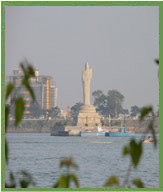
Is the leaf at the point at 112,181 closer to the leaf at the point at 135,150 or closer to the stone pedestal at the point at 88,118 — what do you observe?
the leaf at the point at 135,150

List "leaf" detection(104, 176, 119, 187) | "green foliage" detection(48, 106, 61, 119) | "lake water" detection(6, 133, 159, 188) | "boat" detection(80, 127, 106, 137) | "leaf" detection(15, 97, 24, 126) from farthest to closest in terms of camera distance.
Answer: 1. "green foliage" detection(48, 106, 61, 119)
2. "boat" detection(80, 127, 106, 137)
3. "lake water" detection(6, 133, 159, 188)
4. "leaf" detection(104, 176, 119, 187)
5. "leaf" detection(15, 97, 24, 126)

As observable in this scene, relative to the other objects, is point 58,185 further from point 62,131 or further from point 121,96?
point 62,131

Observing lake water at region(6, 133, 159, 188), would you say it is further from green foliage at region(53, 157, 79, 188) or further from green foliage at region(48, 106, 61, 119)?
green foliage at region(48, 106, 61, 119)

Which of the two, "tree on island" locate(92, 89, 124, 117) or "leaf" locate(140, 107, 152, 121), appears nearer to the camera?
"leaf" locate(140, 107, 152, 121)

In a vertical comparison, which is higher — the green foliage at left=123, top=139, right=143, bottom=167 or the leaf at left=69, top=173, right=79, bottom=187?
the green foliage at left=123, top=139, right=143, bottom=167

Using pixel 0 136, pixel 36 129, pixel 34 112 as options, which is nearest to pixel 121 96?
pixel 34 112

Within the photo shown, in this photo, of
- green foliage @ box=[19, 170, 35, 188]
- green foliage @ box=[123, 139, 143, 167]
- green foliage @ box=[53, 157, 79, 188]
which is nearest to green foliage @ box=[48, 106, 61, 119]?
green foliage @ box=[19, 170, 35, 188]

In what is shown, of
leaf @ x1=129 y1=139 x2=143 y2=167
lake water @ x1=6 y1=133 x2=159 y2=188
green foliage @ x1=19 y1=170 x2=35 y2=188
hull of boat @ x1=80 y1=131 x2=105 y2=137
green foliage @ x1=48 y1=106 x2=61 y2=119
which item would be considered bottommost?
lake water @ x1=6 y1=133 x2=159 y2=188

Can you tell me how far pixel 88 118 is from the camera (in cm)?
5316

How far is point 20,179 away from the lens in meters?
1.72

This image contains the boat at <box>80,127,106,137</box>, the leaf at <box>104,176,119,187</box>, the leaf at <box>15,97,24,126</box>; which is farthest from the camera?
the boat at <box>80,127,106,137</box>

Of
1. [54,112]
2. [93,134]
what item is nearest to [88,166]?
[93,134]

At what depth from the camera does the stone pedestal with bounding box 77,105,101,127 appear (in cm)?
5160

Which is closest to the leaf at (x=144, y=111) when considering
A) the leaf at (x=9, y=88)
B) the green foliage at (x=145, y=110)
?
the green foliage at (x=145, y=110)
